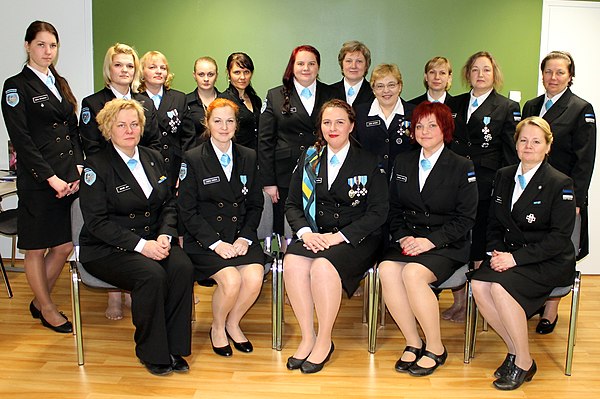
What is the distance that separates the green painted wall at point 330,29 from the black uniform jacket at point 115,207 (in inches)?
75.9

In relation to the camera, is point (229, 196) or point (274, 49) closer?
point (229, 196)

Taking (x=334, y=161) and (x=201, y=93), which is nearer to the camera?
(x=334, y=161)

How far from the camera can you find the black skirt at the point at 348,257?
10.8 ft

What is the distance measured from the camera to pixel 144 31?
5.00 m

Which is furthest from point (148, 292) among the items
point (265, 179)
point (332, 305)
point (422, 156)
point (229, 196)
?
point (422, 156)

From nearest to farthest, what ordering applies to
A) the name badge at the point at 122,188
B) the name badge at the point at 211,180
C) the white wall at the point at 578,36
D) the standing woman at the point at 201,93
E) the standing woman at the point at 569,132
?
the name badge at the point at 122,188 < the name badge at the point at 211,180 < the standing woman at the point at 569,132 < the standing woman at the point at 201,93 < the white wall at the point at 578,36

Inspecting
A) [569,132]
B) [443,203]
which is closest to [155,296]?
[443,203]

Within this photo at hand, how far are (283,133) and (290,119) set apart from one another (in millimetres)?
106

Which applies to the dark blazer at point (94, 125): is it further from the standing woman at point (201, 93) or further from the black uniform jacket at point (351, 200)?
the black uniform jacket at point (351, 200)

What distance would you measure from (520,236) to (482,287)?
35 centimetres

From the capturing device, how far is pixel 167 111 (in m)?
4.05

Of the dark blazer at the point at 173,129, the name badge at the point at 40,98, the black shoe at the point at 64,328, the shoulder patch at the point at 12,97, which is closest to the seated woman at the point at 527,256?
the dark blazer at the point at 173,129

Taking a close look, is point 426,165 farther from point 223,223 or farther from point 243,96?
point 243,96

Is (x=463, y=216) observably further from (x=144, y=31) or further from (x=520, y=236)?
(x=144, y=31)
